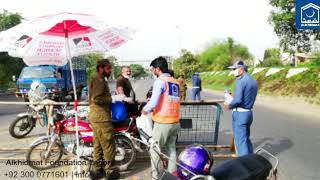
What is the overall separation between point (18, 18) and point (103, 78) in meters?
36.1

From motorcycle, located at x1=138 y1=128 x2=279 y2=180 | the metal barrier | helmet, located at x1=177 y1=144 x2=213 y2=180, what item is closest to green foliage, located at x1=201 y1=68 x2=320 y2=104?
the metal barrier

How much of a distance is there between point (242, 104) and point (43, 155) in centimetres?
334

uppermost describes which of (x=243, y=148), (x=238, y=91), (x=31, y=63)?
(x=31, y=63)

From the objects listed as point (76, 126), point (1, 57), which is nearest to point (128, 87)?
point (76, 126)

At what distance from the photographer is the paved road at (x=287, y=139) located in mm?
7008

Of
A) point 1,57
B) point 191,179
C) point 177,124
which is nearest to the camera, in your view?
point 191,179

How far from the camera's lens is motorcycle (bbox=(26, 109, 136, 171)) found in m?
6.60

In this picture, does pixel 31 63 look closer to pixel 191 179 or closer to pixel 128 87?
pixel 128 87

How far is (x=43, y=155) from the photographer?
22.2 ft

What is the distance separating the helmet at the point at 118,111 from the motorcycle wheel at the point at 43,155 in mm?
1118

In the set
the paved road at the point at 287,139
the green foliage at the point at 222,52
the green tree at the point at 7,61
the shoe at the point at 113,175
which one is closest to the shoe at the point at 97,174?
the shoe at the point at 113,175

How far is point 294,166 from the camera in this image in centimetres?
715

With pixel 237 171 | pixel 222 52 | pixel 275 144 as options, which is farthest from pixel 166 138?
pixel 222 52
